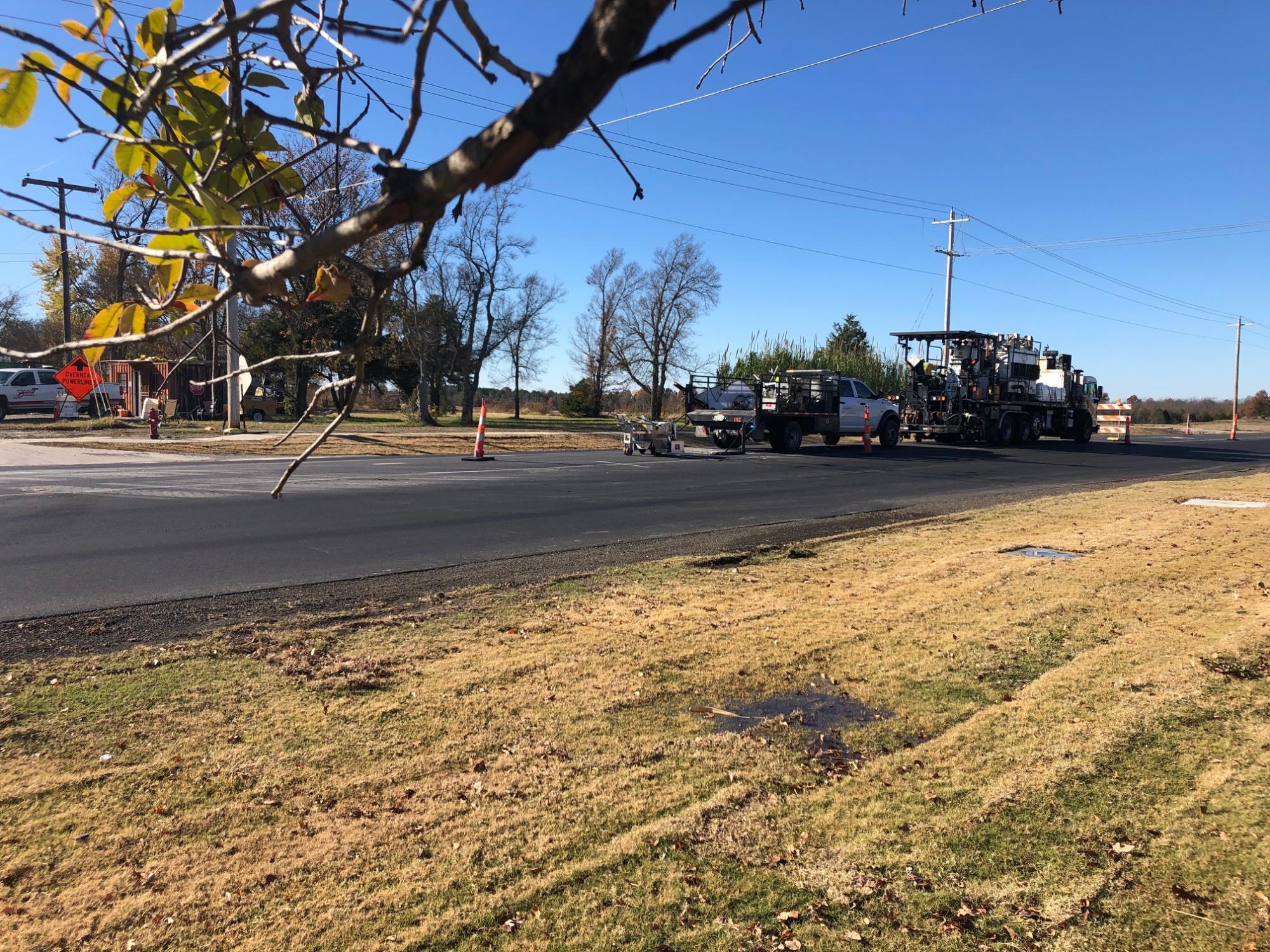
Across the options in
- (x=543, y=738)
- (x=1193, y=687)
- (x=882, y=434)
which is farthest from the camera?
(x=882, y=434)

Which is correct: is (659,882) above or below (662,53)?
below

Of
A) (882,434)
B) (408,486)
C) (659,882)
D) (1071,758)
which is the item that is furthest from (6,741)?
(882,434)

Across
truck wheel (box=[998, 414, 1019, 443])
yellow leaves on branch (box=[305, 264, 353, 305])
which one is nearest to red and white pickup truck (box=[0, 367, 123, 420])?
truck wheel (box=[998, 414, 1019, 443])

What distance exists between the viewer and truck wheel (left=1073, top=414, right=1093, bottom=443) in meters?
33.3

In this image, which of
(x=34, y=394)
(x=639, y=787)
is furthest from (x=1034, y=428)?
(x=34, y=394)

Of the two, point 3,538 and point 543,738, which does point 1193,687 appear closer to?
point 543,738

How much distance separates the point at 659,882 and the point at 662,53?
2644mm

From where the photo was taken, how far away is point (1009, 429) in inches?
1171

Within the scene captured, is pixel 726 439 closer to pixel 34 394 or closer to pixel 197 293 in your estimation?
pixel 197 293

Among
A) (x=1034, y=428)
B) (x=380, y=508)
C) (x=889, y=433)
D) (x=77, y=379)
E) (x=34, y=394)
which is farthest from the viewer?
(x=1034, y=428)

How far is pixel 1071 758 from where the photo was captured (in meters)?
4.01

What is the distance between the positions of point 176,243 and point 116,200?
23 cm

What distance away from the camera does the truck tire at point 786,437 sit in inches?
957

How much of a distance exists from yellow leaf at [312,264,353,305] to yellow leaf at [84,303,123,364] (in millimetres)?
350
